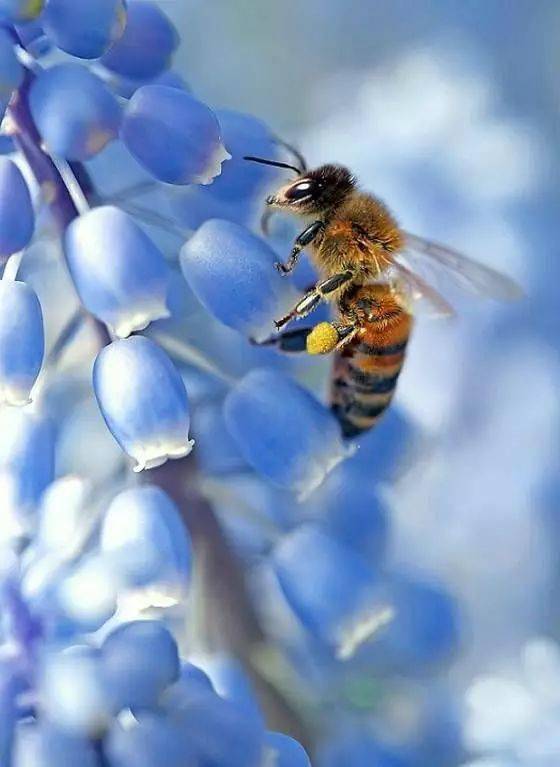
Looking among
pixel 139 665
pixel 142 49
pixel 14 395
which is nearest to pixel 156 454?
pixel 14 395

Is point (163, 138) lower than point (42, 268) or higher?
higher

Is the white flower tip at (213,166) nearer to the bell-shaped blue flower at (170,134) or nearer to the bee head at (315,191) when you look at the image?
the bell-shaped blue flower at (170,134)

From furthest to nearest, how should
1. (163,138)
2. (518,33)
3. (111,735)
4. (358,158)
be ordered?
(518,33) → (358,158) → (163,138) → (111,735)

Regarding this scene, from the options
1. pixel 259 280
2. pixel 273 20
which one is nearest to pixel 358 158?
pixel 273 20

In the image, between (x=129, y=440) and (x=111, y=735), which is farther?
(x=129, y=440)

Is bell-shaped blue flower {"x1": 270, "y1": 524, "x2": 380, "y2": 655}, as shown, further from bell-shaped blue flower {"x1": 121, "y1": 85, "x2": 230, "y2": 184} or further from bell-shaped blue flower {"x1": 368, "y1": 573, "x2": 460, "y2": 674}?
bell-shaped blue flower {"x1": 121, "y1": 85, "x2": 230, "y2": 184}

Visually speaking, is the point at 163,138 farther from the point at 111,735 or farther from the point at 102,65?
the point at 111,735

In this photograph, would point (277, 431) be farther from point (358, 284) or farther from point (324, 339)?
point (358, 284)
